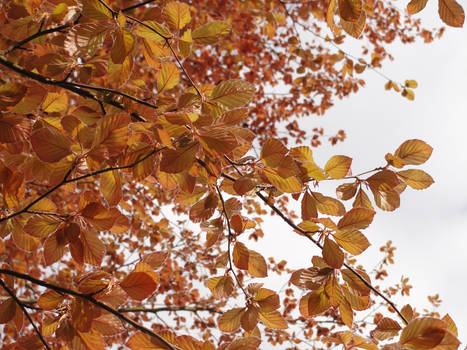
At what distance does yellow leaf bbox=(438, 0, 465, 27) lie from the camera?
845 millimetres

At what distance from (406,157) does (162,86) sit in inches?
32.2

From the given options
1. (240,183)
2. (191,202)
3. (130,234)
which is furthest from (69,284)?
(240,183)

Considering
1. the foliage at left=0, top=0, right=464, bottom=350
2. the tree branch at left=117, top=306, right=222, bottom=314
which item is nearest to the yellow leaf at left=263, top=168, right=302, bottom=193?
the foliage at left=0, top=0, right=464, bottom=350

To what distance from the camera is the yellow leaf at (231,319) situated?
3.67ft

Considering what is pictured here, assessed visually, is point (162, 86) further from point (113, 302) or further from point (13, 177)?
point (113, 302)

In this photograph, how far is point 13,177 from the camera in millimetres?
1006

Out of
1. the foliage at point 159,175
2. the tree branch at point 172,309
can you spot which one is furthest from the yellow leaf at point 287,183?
the tree branch at point 172,309

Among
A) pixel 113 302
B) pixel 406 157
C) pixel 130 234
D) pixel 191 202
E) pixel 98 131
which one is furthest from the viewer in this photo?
pixel 130 234

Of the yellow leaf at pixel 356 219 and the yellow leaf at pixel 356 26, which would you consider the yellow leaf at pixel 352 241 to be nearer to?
the yellow leaf at pixel 356 219

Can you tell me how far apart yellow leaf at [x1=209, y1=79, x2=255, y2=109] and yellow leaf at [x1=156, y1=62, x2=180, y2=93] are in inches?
8.4

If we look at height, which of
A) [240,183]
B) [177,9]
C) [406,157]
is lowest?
[240,183]

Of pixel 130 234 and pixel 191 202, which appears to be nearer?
pixel 191 202

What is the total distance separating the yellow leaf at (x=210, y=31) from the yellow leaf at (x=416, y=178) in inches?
28.3

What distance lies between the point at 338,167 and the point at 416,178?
Result: 0.28m
